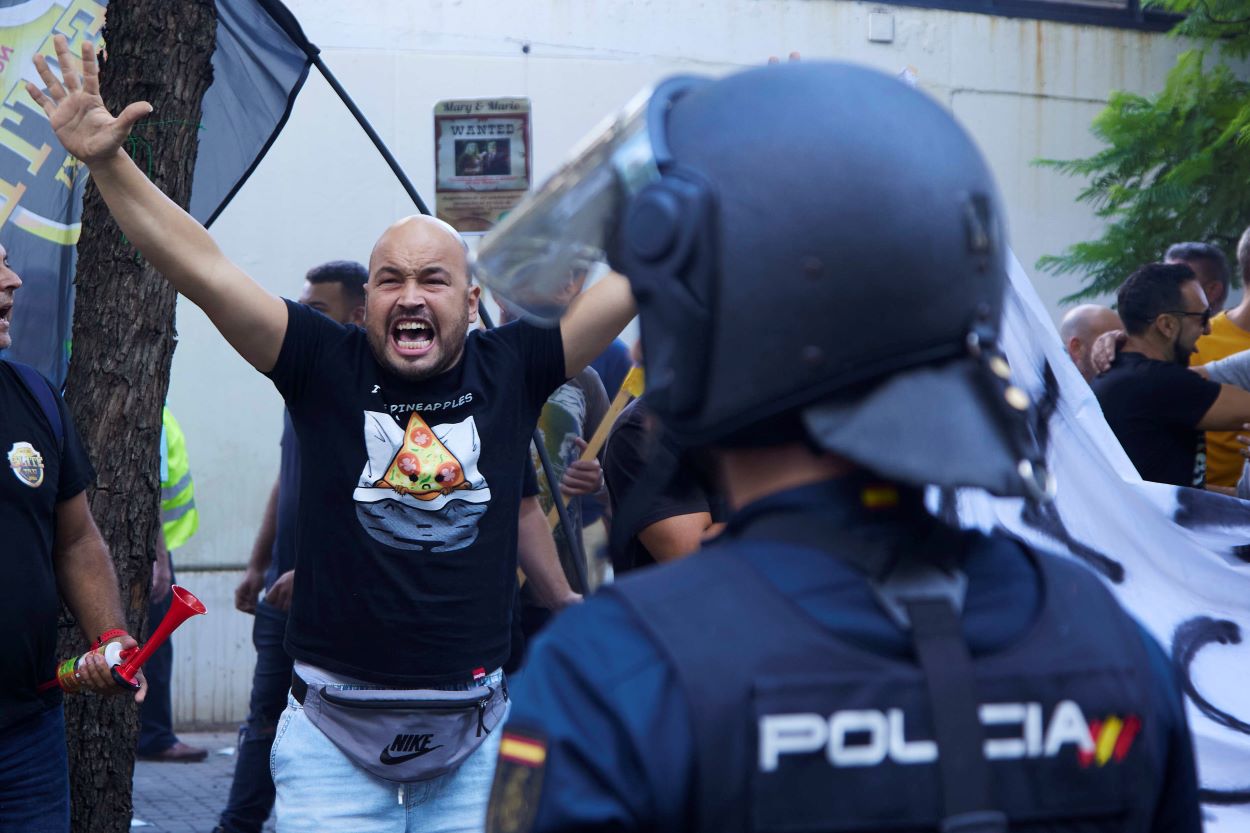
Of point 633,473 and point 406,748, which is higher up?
point 633,473

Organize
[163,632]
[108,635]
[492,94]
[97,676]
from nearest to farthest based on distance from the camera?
[163,632], [97,676], [108,635], [492,94]

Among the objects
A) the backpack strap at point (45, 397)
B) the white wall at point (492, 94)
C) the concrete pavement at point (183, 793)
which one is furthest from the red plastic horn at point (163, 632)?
the white wall at point (492, 94)

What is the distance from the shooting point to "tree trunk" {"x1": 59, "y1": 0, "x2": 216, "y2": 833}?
431 centimetres

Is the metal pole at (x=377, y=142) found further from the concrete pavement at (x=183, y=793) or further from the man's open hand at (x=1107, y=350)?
the concrete pavement at (x=183, y=793)

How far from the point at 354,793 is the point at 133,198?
1351 mm

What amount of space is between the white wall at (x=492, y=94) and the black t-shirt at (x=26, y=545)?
590cm

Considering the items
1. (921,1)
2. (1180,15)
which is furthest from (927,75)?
(1180,15)

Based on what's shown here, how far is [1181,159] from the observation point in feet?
30.1

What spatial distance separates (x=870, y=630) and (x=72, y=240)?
386cm

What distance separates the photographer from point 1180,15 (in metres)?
11.6

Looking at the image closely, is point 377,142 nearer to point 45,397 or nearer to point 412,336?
point 412,336

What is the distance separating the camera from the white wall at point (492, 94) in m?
9.63

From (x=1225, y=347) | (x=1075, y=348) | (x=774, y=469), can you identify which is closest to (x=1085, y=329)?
(x=1075, y=348)

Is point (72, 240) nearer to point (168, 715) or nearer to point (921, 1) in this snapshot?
point (168, 715)
